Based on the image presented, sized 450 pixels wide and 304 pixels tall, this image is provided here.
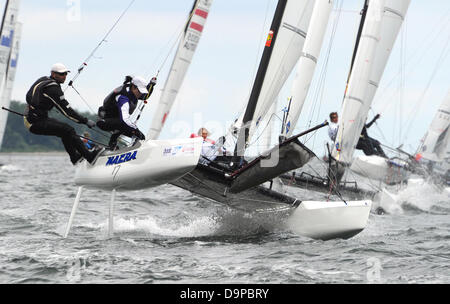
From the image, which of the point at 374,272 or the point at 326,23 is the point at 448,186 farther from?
the point at 374,272

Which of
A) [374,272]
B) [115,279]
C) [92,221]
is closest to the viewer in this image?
[115,279]

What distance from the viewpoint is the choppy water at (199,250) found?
5168 millimetres

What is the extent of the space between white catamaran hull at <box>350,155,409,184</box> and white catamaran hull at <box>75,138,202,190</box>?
28.8ft

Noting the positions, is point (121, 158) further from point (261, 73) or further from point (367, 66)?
point (367, 66)

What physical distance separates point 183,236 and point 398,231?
10.5 feet

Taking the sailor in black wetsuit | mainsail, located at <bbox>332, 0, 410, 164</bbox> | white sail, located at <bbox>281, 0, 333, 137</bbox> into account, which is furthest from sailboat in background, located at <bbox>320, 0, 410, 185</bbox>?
white sail, located at <bbox>281, 0, 333, 137</bbox>

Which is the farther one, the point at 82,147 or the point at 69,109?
the point at 82,147

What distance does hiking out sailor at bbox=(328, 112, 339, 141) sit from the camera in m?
11.9

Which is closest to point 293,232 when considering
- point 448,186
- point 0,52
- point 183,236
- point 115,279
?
point 183,236

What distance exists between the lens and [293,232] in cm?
758

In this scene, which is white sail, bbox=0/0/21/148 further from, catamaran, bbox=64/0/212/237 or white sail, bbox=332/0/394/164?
catamaran, bbox=64/0/212/237

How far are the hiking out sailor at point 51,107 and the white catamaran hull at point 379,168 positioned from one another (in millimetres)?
9224

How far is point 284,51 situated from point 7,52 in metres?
14.4

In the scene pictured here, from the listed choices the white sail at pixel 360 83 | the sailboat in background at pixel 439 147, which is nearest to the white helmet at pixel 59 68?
the white sail at pixel 360 83
